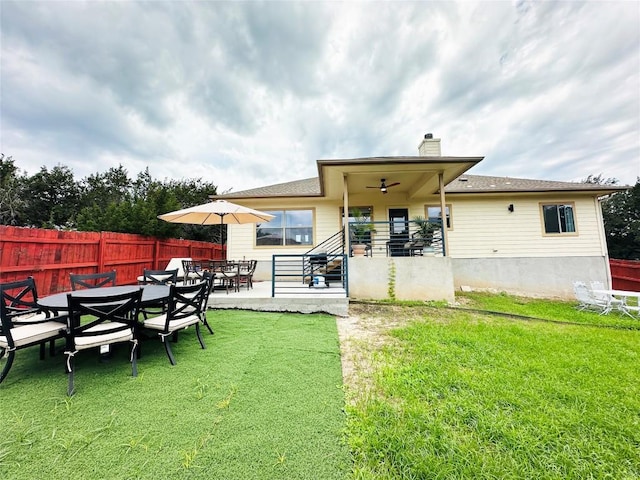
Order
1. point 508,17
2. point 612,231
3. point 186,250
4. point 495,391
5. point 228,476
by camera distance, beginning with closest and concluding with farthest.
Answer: point 228,476 → point 495,391 → point 508,17 → point 186,250 → point 612,231

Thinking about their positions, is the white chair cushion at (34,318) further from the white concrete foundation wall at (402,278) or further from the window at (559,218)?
the window at (559,218)

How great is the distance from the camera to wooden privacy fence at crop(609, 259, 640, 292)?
913 centimetres

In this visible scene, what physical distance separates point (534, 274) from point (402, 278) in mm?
6044

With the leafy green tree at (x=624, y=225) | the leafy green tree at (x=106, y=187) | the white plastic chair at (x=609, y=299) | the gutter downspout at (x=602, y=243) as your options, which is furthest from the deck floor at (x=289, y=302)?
the leafy green tree at (x=624, y=225)

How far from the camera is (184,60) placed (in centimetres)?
841

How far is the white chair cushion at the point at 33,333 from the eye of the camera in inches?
98.7

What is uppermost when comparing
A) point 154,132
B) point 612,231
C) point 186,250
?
point 154,132

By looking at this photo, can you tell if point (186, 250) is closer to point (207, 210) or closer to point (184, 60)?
point (207, 210)

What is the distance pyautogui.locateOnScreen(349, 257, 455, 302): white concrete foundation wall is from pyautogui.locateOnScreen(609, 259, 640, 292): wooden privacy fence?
844cm

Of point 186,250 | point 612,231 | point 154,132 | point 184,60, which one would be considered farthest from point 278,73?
point 612,231

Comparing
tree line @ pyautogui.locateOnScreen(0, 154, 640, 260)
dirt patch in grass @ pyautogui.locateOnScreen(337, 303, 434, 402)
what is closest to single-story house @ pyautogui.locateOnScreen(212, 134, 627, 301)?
dirt patch in grass @ pyautogui.locateOnScreen(337, 303, 434, 402)

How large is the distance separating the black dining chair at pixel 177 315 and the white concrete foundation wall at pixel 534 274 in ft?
29.8

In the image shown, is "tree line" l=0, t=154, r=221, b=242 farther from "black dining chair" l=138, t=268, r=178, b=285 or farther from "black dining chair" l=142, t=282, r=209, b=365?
"black dining chair" l=142, t=282, r=209, b=365

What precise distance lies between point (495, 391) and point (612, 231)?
78.0ft
